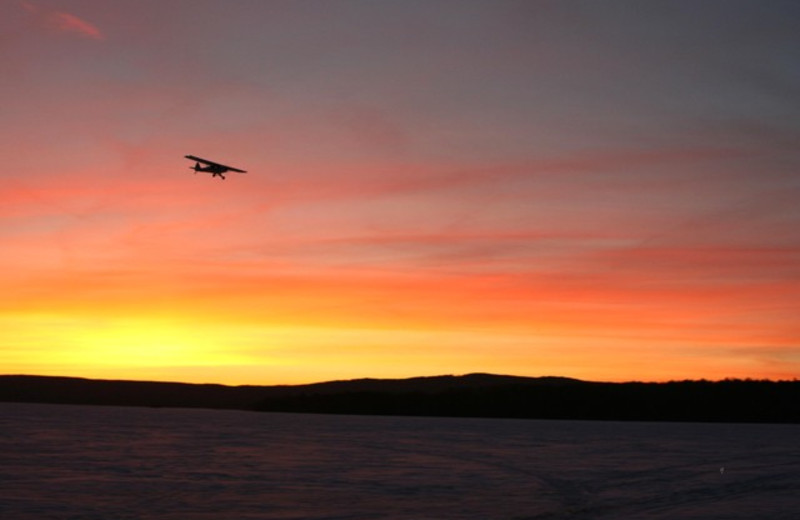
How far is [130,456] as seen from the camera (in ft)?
204

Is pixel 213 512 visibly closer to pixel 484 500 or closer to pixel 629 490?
pixel 484 500

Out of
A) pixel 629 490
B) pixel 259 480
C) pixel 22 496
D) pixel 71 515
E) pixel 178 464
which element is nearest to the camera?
pixel 71 515

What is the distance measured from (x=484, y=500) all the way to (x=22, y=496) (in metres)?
17.7

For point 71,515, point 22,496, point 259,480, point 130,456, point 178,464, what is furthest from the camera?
point 130,456

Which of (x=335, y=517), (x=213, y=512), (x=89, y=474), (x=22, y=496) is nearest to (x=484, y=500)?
(x=335, y=517)

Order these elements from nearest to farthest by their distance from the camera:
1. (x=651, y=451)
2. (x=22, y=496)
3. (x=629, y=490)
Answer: (x=22, y=496) → (x=629, y=490) → (x=651, y=451)

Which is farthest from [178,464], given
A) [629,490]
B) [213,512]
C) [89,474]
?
[629,490]

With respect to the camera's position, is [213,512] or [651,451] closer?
[213,512]

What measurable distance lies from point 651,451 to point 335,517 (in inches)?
1916

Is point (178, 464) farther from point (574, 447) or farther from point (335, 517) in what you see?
point (574, 447)

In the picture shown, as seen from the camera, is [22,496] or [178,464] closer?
[22,496]

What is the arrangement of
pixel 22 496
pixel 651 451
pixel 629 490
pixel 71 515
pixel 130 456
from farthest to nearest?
pixel 651 451
pixel 130 456
pixel 629 490
pixel 22 496
pixel 71 515

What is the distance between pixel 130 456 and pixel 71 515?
97.7 ft

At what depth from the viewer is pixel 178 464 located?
182 ft
